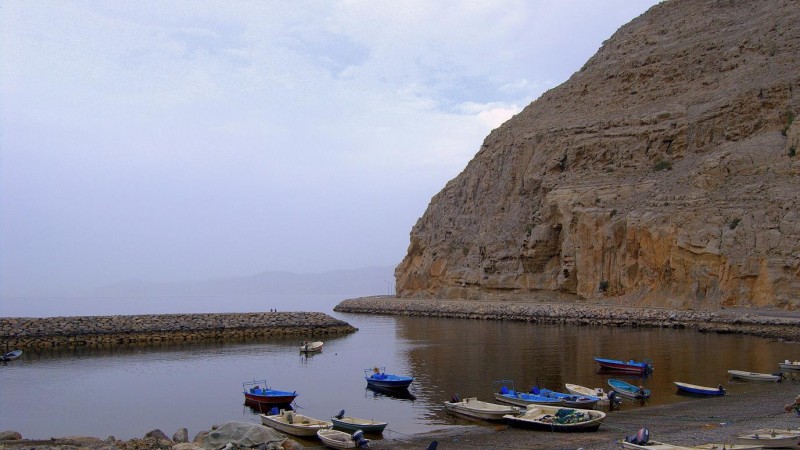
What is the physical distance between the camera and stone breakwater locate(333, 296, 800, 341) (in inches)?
1652

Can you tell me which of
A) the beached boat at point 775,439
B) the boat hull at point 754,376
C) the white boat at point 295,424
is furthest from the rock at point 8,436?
the boat hull at point 754,376

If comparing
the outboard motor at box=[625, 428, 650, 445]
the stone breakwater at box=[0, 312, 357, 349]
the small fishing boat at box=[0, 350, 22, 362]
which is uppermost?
the stone breakwater at box=[0, 312, 357, 349]

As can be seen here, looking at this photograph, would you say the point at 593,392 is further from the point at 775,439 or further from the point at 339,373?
the point at 339,373

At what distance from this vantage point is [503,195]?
76.7 m

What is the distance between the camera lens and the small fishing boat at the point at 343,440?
1733 centimetres

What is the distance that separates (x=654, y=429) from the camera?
59.1 feet

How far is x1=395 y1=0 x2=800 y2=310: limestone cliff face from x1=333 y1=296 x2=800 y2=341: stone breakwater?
3395mm

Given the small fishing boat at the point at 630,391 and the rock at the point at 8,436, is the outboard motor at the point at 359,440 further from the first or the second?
the small fishing boat at the point at 630,391

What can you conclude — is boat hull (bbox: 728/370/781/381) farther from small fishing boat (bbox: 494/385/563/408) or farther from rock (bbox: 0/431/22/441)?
rock (bbox: 0/431/22/441)

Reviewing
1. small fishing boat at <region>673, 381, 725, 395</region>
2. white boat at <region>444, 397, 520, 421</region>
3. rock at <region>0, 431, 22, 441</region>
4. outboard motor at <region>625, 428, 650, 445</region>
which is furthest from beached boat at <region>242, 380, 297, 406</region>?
small fishing boat at <region>673, 381, 725, 395</region>

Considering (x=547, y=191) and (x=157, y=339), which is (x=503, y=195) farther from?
(x=157, y=339)

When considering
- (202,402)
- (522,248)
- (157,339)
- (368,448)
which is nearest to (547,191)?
(522,248)

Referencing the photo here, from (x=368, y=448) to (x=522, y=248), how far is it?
52.9 metres

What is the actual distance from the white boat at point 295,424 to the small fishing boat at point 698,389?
12782 millimetres
